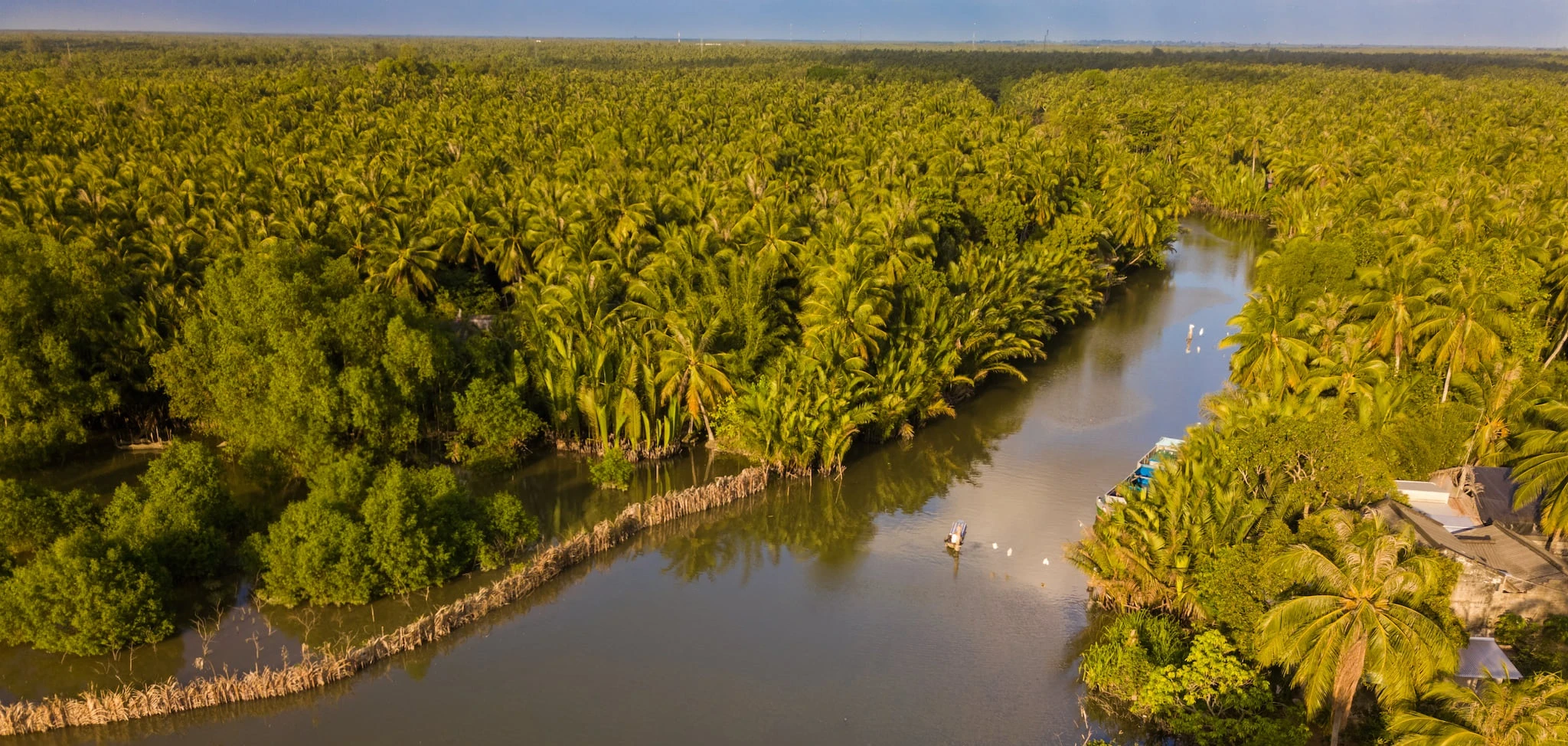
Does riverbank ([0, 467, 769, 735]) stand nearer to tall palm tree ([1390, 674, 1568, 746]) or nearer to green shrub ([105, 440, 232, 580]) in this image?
green shrub ([105, 440, 232, 580])

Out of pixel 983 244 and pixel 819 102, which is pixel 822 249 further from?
pixel 819 102

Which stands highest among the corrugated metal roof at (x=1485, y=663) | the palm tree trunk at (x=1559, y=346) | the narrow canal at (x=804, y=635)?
the palm tree trunk at (x=1559, y=346)

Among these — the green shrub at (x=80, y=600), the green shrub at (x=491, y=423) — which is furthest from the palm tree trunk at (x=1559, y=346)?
the green shrub at (x=80, y=600)

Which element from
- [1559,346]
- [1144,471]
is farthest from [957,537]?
[1559,346]

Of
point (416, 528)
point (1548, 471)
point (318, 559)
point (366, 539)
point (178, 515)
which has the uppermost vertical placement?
point (1548, 471)

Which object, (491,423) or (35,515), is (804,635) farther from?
(35,515)

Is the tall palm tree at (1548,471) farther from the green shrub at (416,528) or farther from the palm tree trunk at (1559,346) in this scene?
the green shrub at (416,528)
